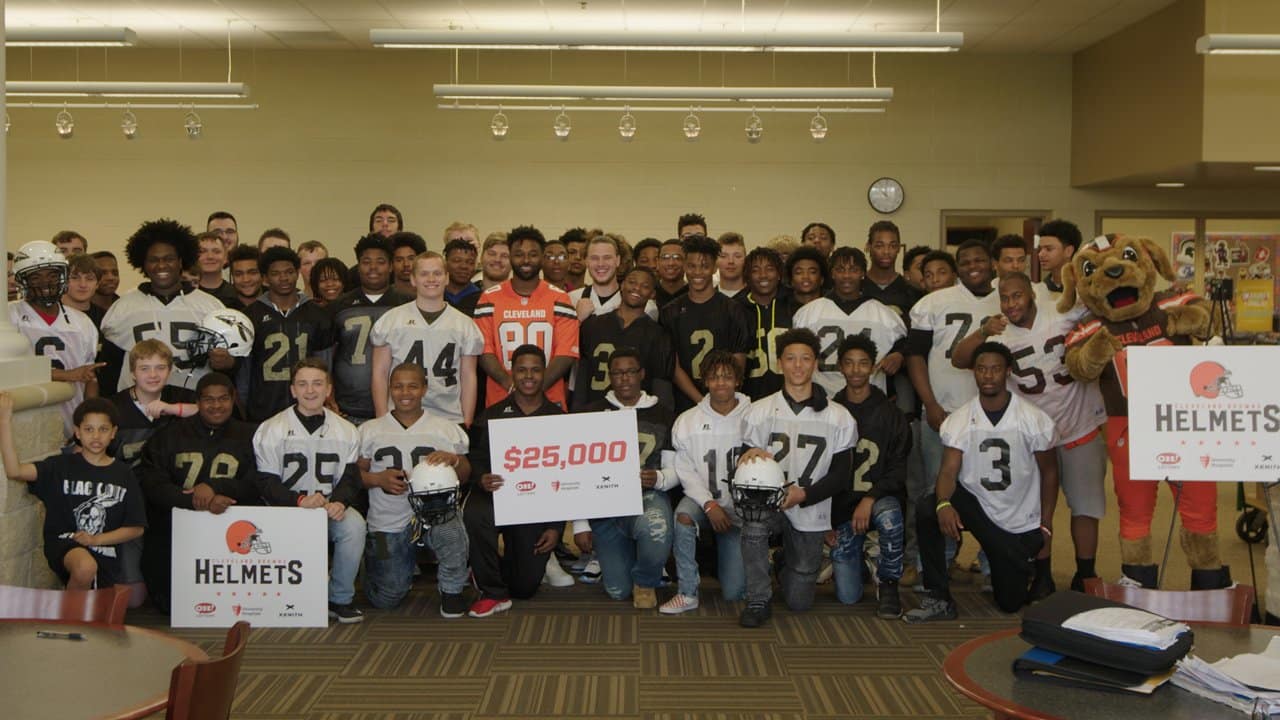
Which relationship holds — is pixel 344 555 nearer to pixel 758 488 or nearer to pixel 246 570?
pixel 246 570

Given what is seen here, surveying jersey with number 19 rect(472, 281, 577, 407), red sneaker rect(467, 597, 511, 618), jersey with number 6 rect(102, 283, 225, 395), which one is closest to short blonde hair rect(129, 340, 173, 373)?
jersey with number 6 rect(102, 283, 225, 395)

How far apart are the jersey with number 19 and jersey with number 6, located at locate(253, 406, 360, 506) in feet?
3.05

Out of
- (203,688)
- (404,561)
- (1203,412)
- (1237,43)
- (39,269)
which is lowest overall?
(404,561)

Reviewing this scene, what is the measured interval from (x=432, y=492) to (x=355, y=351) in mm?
1225

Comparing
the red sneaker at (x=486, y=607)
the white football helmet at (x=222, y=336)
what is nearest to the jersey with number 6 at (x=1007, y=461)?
the red sneaker at (x=486, y=607)

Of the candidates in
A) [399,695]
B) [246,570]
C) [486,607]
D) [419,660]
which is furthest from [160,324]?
[399,695]

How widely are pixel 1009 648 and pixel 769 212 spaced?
330 inches

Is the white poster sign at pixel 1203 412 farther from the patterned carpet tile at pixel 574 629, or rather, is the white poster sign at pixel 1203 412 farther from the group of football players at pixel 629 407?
the patterned carpet tile at pixel 574 629

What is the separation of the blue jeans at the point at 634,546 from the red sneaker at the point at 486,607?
50 cm

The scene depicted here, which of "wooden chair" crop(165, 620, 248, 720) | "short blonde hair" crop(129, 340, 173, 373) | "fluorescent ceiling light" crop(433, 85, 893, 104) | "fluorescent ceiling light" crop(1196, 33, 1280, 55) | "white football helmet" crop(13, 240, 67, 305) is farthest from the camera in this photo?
"fluorescent ceiling light" crop(433, 85, 893, 104)

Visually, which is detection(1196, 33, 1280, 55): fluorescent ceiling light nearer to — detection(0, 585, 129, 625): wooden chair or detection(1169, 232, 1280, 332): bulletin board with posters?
detection(1169, 232, 1280, 332): bulletin board with posters

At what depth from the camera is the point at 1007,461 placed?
196 inches

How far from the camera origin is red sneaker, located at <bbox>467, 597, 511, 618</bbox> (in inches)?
196

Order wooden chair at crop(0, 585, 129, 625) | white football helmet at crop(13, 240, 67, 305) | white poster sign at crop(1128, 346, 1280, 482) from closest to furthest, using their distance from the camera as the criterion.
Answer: wooden chair at crop(0, 585, 129, 625), white poster sign at crop(1128, 346, 1280, 482), white football helmet at crop(13, 240, 67, 305)
